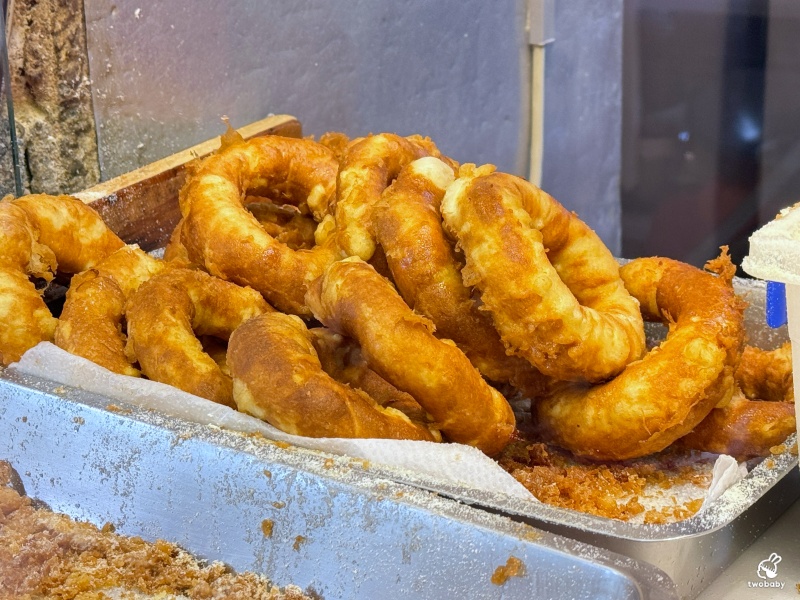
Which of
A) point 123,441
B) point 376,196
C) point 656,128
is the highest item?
point 376,196

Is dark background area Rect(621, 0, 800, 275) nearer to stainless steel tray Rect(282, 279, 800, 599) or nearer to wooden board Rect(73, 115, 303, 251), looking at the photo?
wooden board Rect(73, 115, 303, 251)

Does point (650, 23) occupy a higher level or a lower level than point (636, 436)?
higher

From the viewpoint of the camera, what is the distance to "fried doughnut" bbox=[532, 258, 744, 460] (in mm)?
1787

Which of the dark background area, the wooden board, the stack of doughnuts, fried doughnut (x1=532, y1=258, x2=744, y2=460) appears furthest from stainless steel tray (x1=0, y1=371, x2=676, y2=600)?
the dark background area

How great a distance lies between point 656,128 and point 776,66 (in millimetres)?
703

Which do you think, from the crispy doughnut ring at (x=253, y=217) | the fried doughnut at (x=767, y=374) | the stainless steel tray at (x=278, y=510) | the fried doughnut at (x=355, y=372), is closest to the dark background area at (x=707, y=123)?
the fried doughnut at (x=767, y=374)

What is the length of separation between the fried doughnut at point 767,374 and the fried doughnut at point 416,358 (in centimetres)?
59

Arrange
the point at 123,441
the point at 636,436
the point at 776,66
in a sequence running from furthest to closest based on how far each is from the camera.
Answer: the point at 776,66 < the point at 636,436 < the point at 123,441

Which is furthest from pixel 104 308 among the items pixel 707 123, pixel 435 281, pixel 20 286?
pixel 707 123

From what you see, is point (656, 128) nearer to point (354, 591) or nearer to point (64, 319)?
point (64, 319)

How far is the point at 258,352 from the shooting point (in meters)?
1.70

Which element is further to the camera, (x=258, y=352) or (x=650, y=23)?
(x=650, y=23)

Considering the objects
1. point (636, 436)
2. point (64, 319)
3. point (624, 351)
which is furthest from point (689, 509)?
point (64, 319)

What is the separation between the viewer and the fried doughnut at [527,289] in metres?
1.77
